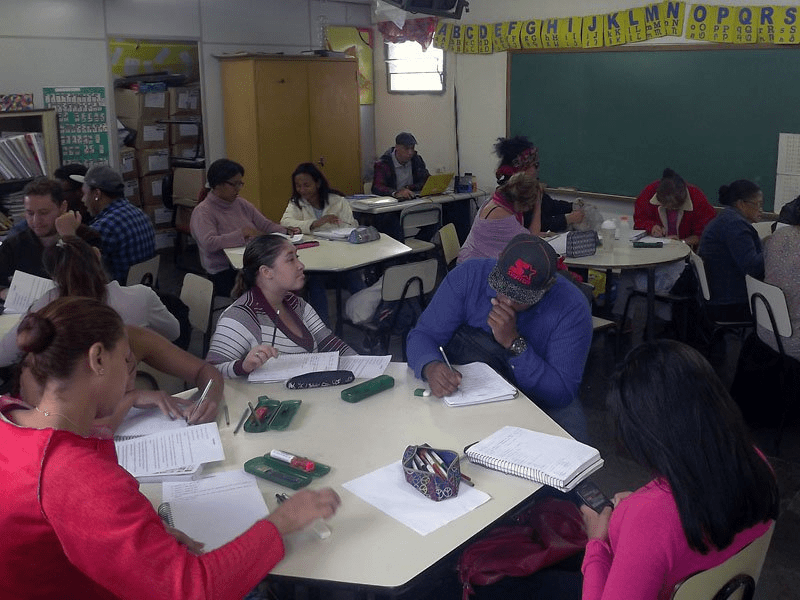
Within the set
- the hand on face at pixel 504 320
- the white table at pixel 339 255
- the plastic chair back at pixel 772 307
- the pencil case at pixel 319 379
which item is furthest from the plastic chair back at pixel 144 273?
the plastic chair back at pixel 772 307

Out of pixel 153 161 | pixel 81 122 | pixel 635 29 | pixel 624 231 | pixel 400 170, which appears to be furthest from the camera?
pixel 153 161

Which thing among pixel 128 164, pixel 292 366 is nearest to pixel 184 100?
pixel 128 164

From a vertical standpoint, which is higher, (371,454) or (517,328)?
(517,328)

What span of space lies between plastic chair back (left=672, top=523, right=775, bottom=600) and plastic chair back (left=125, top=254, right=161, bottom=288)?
340cm

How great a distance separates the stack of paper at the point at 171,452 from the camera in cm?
191

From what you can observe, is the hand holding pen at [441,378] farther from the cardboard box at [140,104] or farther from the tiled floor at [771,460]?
the cardboard box at [140,104]

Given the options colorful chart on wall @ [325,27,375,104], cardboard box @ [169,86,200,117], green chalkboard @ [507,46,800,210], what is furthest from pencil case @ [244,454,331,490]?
colorful chart on wall @ [325,27,375,104]

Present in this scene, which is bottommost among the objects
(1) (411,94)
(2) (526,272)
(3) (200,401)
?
(3) (200,401)

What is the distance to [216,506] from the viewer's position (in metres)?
1.79

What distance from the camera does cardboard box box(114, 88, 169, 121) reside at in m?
7.99

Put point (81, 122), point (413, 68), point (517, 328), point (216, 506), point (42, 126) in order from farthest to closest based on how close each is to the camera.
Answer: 1. point (413, 68)
2. point (81, 122)
3. point (42, 126)
4. point (517, 328)
5. point (216, 506)

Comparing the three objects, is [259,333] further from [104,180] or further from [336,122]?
[336,122]

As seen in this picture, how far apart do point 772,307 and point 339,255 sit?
2387 mm


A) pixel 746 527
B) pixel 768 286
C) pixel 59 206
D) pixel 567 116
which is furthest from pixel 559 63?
pixel 746 527
